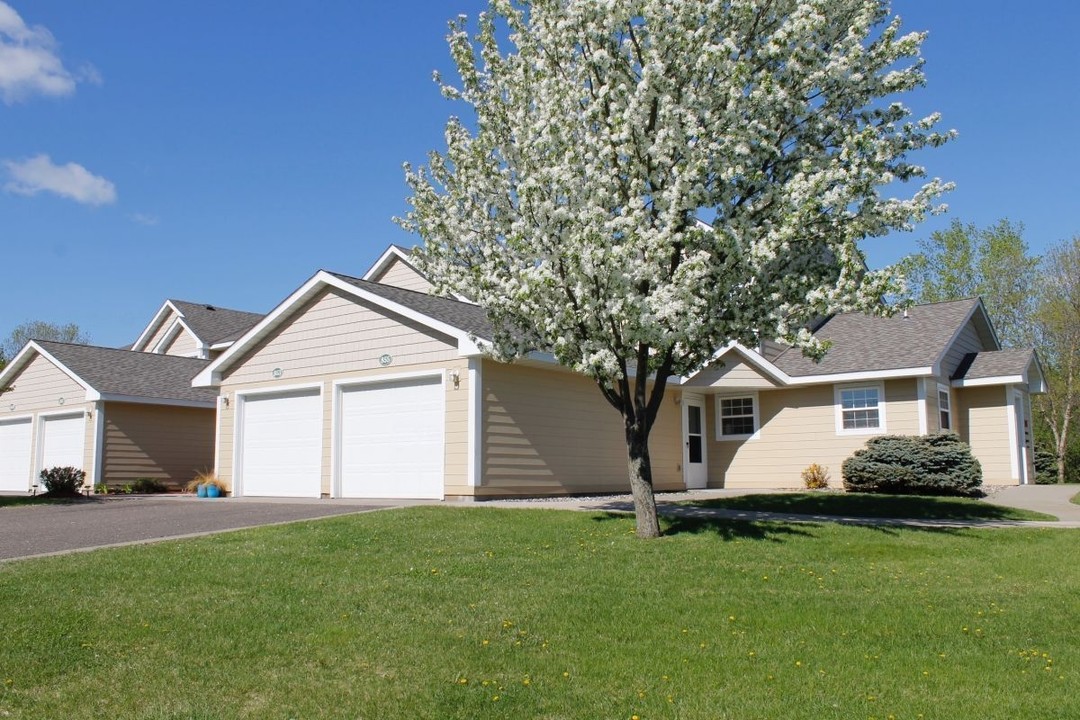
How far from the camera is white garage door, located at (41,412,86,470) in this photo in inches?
955

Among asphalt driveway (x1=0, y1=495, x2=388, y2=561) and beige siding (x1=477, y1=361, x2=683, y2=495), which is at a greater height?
beige siding (x1=477, y1=361, x2=683, y2=495)

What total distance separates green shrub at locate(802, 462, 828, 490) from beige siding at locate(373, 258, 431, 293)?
12.2 m

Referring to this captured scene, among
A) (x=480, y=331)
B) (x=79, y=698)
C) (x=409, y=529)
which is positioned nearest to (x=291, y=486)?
(x=480, y=331)

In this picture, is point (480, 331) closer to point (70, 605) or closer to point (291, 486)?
point (291, 486)

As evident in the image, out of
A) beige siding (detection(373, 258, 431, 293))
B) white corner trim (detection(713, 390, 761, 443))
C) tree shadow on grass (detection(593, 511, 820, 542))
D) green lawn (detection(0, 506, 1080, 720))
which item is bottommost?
green lawn (detection(0, 506, 1080, 720))

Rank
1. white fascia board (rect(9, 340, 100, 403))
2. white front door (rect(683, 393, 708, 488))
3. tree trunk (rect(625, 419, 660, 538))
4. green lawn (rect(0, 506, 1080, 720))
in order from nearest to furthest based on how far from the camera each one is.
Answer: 1. green lawn (rect(0, 506, 1080, 720))
2. tree trunk (rect(625, 419, 660, 538))
3. white front door (rect(683, 393, 708, 488))
4. white fascia board (rect(9, 340, 100, 403))

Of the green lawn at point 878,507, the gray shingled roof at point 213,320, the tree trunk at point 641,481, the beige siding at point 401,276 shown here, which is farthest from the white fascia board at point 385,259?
the tree trunk at point 641,481

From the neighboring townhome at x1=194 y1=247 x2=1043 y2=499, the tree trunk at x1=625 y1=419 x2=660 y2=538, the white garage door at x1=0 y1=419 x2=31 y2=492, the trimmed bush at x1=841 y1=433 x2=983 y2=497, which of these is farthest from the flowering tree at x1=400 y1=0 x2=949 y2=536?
the white garage door at x1=0 y1=419 x2=31 y2=492

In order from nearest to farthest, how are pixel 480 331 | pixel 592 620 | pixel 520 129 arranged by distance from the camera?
1. pixel 592 620
2. pixel 520 129
3. pixel 480 331

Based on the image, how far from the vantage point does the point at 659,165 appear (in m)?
10.7

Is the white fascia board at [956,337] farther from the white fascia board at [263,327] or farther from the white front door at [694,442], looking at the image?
the white fascia board at [263,327]

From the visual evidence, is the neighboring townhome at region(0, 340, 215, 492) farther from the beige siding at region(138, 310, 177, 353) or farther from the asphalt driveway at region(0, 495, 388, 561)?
the beige siding at region(138, 310, 177, 353)

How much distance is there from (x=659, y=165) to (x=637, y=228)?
3.06 ft

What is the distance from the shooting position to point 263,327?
1958 centimetres
